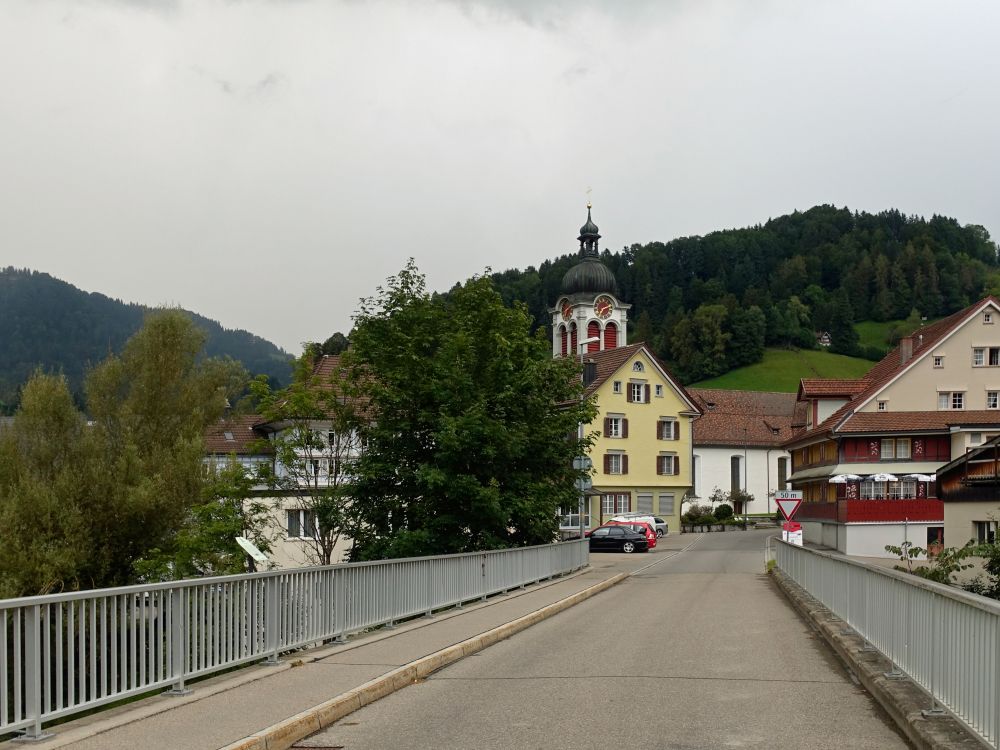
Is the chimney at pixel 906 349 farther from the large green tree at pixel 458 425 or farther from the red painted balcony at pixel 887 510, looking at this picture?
the large green tree at pixel 458 425

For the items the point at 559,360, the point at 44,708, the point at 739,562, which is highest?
the point at 559,360

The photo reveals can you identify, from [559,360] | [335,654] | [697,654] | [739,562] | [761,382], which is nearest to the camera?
[335,654]

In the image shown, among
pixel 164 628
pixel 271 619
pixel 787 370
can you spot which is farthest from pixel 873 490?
pixel 787 370

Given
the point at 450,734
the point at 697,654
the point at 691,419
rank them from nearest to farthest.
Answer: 1. the point at 450,734
2. the point at 697,654
3. the point at 691,419

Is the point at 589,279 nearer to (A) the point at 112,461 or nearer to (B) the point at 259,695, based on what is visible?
(A) the point at 112,461

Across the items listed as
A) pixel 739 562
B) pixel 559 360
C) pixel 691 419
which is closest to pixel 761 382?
pixel 691 419

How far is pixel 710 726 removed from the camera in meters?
8.95

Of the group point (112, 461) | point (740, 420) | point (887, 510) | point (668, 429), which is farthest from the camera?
point (740, 420)

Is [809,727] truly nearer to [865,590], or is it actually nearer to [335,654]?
[865,590]

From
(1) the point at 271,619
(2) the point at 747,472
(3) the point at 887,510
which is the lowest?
(3) the point at 887,510

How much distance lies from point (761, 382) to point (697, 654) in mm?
120243

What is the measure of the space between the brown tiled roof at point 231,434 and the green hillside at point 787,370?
79579mm

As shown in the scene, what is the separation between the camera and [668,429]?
238 ft

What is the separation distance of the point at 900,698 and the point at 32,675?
22.1ft
